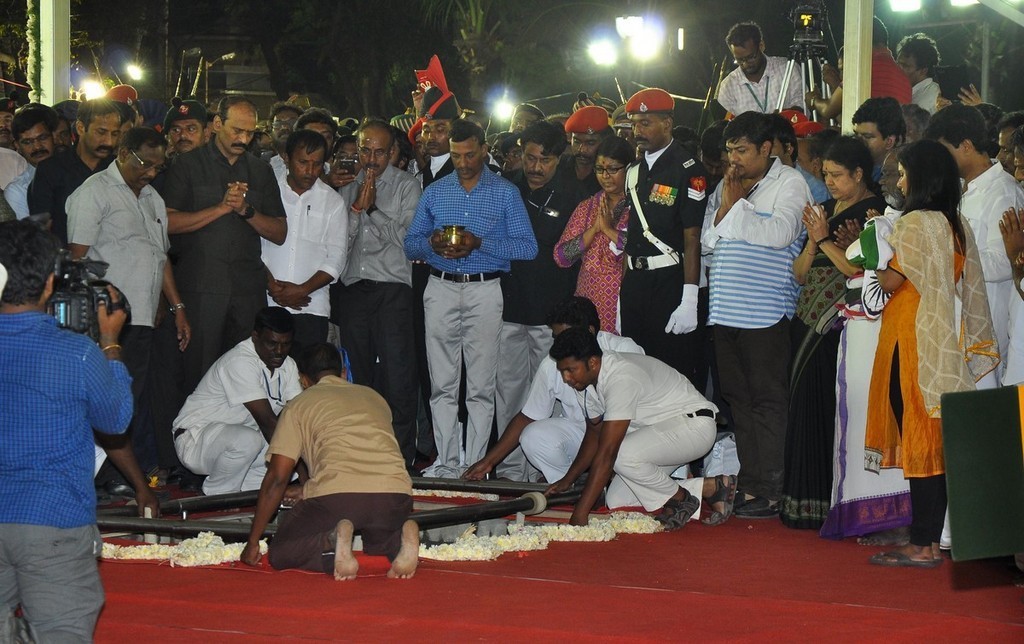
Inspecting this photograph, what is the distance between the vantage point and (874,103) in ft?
25.1

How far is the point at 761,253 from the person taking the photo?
758cm

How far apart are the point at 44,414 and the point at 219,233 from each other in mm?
4144

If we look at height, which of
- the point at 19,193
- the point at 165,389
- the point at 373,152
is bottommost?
the point at 165,389

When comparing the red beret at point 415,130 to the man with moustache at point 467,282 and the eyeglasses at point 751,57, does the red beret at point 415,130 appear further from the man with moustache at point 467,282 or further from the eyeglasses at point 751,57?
the eyeglasses at point 751,57

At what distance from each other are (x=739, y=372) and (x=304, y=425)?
8.82 feet

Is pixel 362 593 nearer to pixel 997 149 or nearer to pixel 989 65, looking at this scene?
pixel 997 149

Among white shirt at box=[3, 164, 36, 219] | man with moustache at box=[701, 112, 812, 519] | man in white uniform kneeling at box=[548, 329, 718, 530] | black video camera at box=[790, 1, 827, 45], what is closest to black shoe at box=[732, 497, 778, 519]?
man with moustache at box=[701, 112, 812, 519]

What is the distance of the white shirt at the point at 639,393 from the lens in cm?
719

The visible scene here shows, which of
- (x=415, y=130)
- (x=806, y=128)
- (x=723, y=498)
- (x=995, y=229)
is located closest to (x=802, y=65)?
(x=806, y=128)

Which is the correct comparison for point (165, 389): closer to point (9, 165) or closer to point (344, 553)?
point (9, 165)

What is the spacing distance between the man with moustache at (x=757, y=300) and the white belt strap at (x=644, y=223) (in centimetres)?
45

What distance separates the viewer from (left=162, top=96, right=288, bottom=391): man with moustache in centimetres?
838

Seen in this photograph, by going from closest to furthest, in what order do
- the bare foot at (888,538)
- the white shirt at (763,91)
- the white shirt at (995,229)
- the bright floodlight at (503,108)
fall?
the white shirt at (995,229) < the bare foot at (888,538) < the white shirt at (763,91) < the bright floodlight at (503,108)

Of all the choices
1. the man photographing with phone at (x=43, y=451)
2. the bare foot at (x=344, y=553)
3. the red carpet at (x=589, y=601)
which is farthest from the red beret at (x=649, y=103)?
the man photographing with phone at (x=43, y=451)
